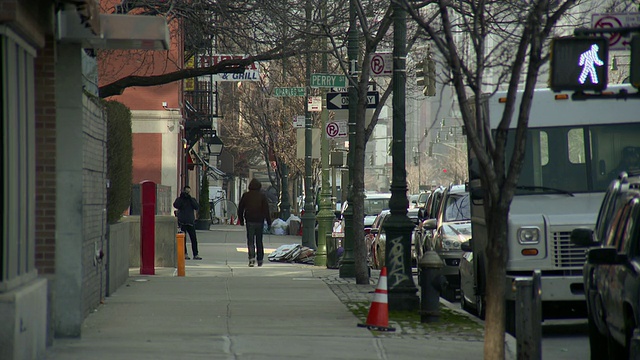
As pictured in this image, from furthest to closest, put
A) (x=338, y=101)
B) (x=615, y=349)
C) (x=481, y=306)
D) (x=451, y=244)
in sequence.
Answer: (x=338, y=101) < (x=451, y=244) < (x=481, y=306) < (x=615, y=349)

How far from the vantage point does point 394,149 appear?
1417cm

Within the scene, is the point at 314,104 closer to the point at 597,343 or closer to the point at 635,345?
the point at 597,343

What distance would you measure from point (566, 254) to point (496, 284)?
3.74 meters

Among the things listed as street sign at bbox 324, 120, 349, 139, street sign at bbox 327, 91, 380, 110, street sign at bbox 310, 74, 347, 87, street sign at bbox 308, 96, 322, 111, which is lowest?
street sign at bbox 324, 120, 349, 139

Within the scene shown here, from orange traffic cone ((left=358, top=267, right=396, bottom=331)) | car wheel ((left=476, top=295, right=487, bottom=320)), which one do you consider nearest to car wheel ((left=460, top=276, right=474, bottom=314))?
car wheel ((left=476, top=295, right=487, bottom=320))

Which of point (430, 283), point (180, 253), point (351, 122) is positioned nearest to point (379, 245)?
point (351, 122)

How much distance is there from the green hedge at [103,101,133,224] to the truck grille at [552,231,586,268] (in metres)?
6.83

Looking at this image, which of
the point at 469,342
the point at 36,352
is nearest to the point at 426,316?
the point at 469,342

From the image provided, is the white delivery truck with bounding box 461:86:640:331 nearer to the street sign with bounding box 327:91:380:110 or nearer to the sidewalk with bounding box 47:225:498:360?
the sidewalk with bounding box 47:225:498:360

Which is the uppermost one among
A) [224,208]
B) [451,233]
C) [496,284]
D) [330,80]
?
[330,80]

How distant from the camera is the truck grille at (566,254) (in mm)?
12438

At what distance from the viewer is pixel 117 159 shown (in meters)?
16.9

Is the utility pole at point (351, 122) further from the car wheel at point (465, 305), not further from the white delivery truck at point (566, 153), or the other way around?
the white delivery truck at point (566, 153)

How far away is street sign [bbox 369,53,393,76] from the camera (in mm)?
17422
